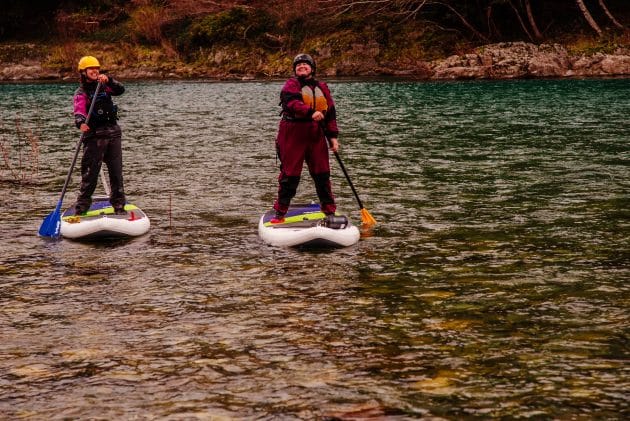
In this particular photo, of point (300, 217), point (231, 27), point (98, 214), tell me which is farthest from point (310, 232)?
point (231, 27)

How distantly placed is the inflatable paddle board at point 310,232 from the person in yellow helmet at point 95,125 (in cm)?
253

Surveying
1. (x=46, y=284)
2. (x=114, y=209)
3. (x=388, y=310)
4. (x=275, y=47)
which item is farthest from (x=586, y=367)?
(x=275, y=47)

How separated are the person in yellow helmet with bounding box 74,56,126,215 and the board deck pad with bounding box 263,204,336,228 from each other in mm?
2452

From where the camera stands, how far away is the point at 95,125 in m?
12.6

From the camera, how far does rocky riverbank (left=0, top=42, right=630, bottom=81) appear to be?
2082 inches

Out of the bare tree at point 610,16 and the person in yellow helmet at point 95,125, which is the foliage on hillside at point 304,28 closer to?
the bare tree at point 610,16

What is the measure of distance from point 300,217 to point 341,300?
3.54 m

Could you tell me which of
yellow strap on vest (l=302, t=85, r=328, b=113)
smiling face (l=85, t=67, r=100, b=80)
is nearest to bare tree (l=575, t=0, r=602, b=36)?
yellow strap on vest (l=302, t=85, r=328, b=113)

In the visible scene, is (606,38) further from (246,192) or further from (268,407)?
(268,407)

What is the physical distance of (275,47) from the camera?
67062mm

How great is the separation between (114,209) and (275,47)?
5529 centimetres

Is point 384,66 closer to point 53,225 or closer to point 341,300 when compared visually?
point 53,225

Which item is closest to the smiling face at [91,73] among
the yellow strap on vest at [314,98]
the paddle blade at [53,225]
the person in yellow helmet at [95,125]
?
the person in yellow helmet at [95,125]

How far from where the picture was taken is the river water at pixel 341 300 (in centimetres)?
663
